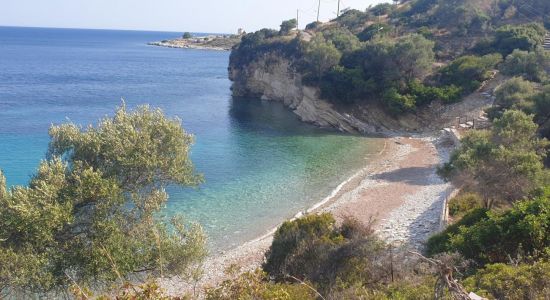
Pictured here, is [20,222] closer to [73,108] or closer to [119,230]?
[119,230]

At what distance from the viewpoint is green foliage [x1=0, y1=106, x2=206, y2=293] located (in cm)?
1188

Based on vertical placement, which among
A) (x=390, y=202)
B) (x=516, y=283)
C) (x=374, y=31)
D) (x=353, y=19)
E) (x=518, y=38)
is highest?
(x=353, y=19)

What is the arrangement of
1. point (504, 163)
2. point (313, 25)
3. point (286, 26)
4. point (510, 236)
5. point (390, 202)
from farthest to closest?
point (313, 25)
point (286, 26)
point (390, 202)
point (504, 163)
point (510, 236)

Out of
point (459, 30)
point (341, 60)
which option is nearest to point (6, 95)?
point (341, 60)

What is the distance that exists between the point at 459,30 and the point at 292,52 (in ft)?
77.8

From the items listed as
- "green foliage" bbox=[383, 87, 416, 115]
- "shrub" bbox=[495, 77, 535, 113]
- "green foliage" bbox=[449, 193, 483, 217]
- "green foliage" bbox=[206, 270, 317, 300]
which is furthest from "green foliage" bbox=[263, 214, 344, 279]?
"green foliage" bbox=[383, 87, 416, 115]

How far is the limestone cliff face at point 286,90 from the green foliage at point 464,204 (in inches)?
937

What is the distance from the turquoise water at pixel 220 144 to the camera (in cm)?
2674

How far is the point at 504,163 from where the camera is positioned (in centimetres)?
1888

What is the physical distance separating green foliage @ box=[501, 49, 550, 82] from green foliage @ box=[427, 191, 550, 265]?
33.1m

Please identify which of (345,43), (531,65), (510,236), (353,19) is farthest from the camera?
(353,19)

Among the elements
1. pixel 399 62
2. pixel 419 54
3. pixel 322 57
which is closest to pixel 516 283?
pixel 419 54

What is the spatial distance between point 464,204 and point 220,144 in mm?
24565

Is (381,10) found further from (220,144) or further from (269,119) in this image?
(220,144)
